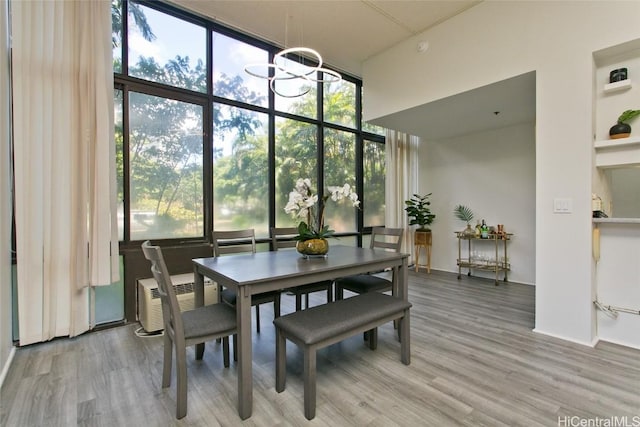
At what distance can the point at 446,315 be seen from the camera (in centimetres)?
311

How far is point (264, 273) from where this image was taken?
1754mm

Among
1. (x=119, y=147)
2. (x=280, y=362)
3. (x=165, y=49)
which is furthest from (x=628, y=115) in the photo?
(x=119, y=147)

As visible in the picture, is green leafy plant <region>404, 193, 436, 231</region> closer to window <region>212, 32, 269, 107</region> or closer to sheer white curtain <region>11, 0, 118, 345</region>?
window <region>212, 32, 269, 107</region>

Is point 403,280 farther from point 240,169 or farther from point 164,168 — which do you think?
point 164,168

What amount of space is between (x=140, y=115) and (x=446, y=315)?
12.4 feet

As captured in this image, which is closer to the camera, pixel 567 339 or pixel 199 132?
pixel 567 339

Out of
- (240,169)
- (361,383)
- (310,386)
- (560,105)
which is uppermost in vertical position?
(560,105)

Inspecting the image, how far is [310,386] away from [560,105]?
9.76 ft

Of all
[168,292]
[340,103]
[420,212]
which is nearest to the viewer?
[168,292]

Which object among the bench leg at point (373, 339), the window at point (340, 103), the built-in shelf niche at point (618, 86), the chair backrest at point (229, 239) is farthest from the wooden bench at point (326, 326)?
the window at point (340, 103)

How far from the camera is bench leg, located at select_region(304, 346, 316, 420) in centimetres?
158

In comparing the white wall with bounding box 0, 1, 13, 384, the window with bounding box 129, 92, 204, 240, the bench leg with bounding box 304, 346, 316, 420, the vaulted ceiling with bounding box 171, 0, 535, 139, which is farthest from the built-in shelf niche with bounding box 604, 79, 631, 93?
the white wall with bounding box 0, 1, 13, 384

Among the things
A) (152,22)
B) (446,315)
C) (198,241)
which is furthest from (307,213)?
(152,22)

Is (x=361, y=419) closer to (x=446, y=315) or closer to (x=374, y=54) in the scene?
(x=446, y=315)
